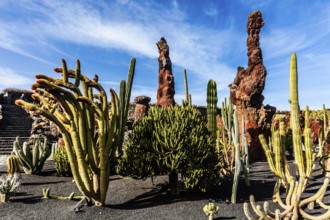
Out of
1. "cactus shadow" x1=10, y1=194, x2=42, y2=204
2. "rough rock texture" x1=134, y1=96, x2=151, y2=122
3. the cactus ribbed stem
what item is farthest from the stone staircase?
the cactus ribbed stem

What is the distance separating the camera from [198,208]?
584 centimetres

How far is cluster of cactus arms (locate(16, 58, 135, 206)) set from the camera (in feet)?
17.4

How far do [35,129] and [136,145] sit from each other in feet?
43.6

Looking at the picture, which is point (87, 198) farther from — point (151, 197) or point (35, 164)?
point (35, 164)

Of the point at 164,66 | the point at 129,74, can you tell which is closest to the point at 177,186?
the point at 129,74

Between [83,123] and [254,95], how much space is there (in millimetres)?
8924

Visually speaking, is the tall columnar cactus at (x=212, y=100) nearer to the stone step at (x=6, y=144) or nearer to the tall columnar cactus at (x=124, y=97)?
the tall columnar cactus at (x=124, y=97)

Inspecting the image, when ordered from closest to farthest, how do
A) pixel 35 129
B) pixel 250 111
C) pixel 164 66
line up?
pixel 250 111, pixel 164 66, pixel 35 129

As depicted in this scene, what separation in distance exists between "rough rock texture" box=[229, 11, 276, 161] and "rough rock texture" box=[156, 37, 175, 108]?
11.8 feet

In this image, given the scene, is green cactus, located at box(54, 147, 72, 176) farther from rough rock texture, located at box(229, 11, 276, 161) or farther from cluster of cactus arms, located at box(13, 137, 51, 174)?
rough rock texture, located at box(229, 11, 276, 161)

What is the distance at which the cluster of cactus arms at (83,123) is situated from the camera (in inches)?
209

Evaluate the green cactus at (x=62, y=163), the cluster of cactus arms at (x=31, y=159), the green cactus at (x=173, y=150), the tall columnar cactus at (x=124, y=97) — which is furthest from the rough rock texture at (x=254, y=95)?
the cluster of cactus arms at (x=31, y=159)

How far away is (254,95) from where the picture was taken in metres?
12.4

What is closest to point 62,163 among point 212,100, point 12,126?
point 212,100
